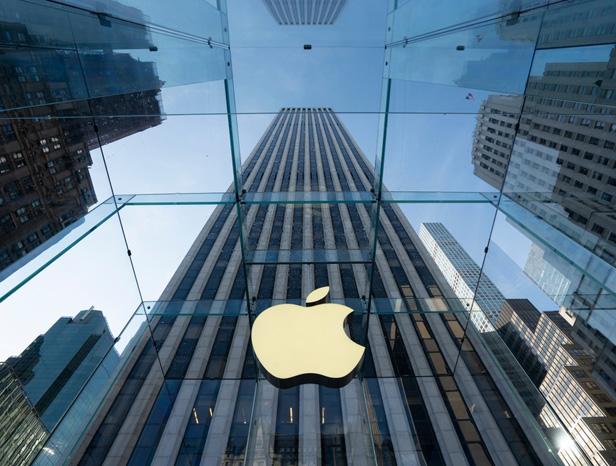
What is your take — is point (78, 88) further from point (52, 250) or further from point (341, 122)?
point (341, 122)

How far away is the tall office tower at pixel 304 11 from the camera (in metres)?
4.48

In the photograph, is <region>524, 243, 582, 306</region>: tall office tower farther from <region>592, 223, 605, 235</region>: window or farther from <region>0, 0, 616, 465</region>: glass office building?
<region>592, 223, 605, 235</region>: window

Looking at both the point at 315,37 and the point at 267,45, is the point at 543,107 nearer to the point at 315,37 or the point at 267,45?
the point at 315,37

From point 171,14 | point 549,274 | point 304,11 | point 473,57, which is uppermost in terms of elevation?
point 304,11

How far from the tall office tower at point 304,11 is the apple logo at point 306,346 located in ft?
16.2

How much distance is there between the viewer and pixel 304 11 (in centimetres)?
514

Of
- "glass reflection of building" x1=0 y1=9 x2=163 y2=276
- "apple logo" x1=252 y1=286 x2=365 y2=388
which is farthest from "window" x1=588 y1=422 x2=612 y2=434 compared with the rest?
"glass reflection of building" x1=0 y1=9 x2=163 y2=276

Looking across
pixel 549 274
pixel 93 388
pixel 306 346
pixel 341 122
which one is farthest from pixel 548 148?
pixel 93 388

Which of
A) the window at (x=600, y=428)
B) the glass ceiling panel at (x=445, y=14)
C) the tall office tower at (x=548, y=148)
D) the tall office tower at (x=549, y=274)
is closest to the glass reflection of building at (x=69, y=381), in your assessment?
the tall office tower at (x=549, y=274)

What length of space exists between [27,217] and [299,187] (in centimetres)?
4842

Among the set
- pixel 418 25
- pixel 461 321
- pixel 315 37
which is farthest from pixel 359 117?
pixel 461 321

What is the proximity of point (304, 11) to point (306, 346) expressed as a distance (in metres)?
6.24

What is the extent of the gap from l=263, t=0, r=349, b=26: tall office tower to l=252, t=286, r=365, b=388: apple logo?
4.93 meters

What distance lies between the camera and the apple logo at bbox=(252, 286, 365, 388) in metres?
2.73
